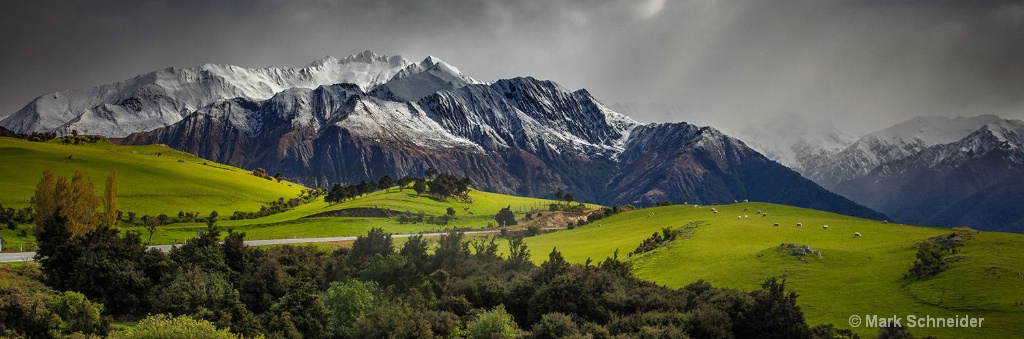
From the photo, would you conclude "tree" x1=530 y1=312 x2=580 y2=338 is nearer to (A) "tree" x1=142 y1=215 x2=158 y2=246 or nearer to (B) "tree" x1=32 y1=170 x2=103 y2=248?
(B) "tree" x1=32 y1=170 x2=103 y2=248

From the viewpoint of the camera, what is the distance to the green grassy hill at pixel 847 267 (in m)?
37.2

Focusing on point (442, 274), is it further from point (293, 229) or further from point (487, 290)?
point (293, 229)

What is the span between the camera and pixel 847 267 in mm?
49562

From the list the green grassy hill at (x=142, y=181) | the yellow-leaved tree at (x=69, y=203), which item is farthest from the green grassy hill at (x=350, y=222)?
the green grassy hill at (x=142, y=181)

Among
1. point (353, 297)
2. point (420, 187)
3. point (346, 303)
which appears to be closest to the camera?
point (346, 303)

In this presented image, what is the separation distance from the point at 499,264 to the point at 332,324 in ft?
74.7

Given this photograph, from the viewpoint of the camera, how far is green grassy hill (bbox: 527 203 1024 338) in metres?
37.2

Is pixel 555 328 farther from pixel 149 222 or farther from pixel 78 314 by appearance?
pixel 149 222

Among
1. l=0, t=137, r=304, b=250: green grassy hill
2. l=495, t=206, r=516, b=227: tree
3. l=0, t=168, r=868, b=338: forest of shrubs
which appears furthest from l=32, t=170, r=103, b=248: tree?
l=495, t=206, r=516, b=227: tree

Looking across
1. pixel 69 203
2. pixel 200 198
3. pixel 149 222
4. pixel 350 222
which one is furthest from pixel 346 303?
pixel 200 198

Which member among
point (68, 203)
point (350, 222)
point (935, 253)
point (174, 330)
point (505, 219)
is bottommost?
point (174, 330)

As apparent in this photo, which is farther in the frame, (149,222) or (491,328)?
(149,222)

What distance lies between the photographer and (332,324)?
45531 mm

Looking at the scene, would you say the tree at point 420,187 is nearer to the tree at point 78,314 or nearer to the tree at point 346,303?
the tree at point 346,303
